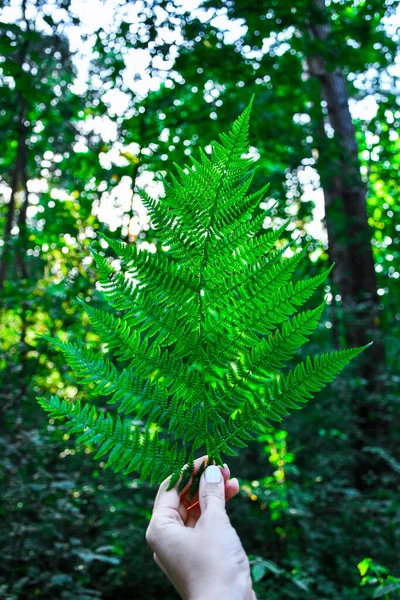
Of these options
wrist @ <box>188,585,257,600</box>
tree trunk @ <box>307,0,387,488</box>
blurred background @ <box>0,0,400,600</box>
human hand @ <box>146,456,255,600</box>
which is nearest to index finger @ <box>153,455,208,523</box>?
human hand @ <box>146,456,255,600</box>

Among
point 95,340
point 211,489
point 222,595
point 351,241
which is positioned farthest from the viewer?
point 351,241

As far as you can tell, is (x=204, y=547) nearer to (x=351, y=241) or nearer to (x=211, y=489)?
(x=211, y=489)

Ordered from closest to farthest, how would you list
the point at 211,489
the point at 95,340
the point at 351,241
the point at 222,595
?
the point at 222,595 → the point at 211,489 → the point at 95,340 → the point at 351,241

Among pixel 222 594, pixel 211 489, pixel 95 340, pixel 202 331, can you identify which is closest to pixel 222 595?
pixel 222 594

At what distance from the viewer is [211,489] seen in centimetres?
112

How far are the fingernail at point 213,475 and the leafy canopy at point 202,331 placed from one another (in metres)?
0.03

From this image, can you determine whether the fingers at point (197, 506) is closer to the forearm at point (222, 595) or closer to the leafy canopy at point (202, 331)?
the leafy canopy at point (202, 331)

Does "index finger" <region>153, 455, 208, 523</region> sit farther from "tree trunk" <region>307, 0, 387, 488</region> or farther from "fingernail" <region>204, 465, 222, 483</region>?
"tree trunk" <region>307, 0, 387, 488</region>

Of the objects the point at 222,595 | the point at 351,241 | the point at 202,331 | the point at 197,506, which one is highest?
the point at 351,241

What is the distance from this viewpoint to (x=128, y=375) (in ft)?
3.49

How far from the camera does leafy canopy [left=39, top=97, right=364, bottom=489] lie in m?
1.06

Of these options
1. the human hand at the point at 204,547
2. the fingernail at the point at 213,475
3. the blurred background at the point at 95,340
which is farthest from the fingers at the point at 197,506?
the blurred background at the point at 95,340

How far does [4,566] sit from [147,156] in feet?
11.7

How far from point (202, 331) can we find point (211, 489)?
36 centimetres
